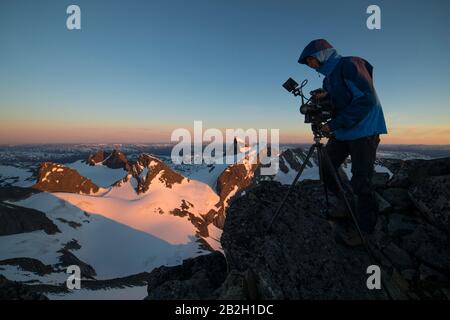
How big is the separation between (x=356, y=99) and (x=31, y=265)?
366 feet

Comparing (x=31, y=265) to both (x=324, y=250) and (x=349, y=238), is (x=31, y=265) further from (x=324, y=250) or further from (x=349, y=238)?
(x=349, y=238)

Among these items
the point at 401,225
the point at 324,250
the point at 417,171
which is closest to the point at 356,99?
the point at 324,250

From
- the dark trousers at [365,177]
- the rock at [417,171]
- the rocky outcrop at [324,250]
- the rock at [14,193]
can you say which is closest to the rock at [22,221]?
the rock at [14,193]

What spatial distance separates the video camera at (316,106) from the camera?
19.6ft

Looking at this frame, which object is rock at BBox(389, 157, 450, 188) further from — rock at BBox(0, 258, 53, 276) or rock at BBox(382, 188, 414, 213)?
rock at BBox(0, 258, 53, 276)

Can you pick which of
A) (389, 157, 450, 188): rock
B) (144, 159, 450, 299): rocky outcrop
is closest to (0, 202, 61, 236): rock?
(144, 159, 450, 299): rocky outcrop

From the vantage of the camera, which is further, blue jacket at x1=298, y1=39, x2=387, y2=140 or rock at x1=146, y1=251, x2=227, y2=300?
rock at x1=146, y1=251, x2=227, y2=300

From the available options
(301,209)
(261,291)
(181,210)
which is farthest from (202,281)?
(181,210)

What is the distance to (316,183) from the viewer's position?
1002cm

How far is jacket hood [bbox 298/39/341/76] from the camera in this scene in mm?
6457

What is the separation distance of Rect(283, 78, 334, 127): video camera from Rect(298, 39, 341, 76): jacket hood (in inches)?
28.0

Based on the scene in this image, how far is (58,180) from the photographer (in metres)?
187

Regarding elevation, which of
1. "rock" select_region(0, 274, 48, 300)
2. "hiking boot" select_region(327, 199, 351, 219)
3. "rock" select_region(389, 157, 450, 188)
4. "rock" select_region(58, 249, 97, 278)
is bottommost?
"rock" select_region(58, 249, 97, 278)

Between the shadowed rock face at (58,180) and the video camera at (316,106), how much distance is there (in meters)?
208
